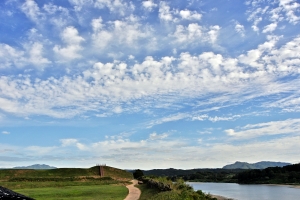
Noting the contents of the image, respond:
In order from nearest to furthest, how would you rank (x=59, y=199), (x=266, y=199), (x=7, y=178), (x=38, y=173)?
(x=59, y=199) < (x=266, y=199) < (x=7, y=178) < (x=38, y=173)

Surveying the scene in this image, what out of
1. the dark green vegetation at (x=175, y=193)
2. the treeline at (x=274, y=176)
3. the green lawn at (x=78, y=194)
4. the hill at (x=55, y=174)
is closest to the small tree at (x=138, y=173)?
the hill at (x=55, y=174)

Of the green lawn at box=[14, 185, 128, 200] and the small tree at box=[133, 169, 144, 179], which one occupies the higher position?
the small tree at box=[133, 169, 144, 179]

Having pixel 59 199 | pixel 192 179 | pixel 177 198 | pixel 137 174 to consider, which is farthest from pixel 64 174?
pixel 192 179

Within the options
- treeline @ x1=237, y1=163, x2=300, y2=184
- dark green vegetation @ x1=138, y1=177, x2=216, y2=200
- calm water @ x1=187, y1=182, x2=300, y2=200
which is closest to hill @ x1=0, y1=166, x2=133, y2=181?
calm water @ x1=187, y1=182, x2=300, y2=200

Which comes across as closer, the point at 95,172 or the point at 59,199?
the point at 59,199

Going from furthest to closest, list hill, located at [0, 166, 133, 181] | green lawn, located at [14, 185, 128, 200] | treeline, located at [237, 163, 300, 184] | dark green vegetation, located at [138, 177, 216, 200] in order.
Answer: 1. treeline, located at [237, 163, 300, 184]
2. hill, located at [0, 166, 133, 181]
3. green lawn, located at [14, 185, 128, 200]
4. dark green vegetation, located at [138, 177, 216, 200]

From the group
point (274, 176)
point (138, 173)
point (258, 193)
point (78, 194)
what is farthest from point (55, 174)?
point (274, 176)

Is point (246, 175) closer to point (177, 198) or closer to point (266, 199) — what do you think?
point (266, 199)

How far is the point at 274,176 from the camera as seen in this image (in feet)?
342

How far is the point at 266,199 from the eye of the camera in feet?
161

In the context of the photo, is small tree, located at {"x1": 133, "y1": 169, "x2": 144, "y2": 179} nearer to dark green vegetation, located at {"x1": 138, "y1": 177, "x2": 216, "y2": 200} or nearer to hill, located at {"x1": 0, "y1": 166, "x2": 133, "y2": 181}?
hill, located at {"x1": 0, "y1": 166, "x2": 133, "y2": 181}

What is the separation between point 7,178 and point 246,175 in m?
85.0

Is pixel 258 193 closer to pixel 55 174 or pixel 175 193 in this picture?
A: pixel 55 174

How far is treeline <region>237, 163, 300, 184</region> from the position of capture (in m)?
97.1
